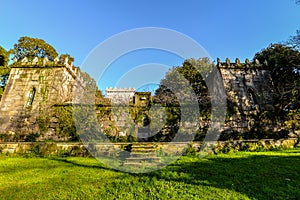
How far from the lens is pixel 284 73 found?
1439 centimetres

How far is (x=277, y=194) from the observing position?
3.13 m

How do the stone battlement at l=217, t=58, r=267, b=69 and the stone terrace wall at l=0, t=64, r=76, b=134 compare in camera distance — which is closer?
the stone terrace wall at l=0, t=64, r=76, b=134

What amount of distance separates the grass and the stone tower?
271 inches

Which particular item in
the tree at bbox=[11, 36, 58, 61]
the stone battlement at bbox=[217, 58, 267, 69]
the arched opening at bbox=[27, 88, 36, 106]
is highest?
the tree at bbox=[11, 36, 58, 61]

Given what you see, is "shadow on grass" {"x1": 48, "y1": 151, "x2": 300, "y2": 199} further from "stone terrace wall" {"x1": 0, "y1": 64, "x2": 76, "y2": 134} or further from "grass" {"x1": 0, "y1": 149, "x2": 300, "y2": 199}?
"stone terrace wall" {"x1": 0, "y1": 64, "x2": 76, "y2": 134}

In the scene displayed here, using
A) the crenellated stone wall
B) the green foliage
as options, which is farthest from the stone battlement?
the green foliage

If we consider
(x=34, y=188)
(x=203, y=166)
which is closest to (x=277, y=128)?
(x=203, y=166)

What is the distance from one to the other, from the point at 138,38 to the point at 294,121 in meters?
10.6

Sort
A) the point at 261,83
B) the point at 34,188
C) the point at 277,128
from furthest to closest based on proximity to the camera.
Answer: the point at 261,83, the point at 277,128, the point at 34,188

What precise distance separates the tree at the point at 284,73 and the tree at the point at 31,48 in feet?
77.1

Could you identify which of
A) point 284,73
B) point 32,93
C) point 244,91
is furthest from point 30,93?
point 284,73

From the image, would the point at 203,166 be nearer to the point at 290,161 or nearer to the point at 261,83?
the point at 290,161

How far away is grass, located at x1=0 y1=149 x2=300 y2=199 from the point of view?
3.19m

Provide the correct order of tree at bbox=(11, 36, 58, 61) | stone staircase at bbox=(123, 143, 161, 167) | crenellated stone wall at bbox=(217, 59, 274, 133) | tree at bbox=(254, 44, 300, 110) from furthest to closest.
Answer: tree at bbox=(11, 36, 58, 61) < crenellated stone wall at bbox=(217, 59, 274, 133) < tree at bbox=(254, 44, 300, 110) < stone staircase at bbox=(123, 143, 161, 167)
